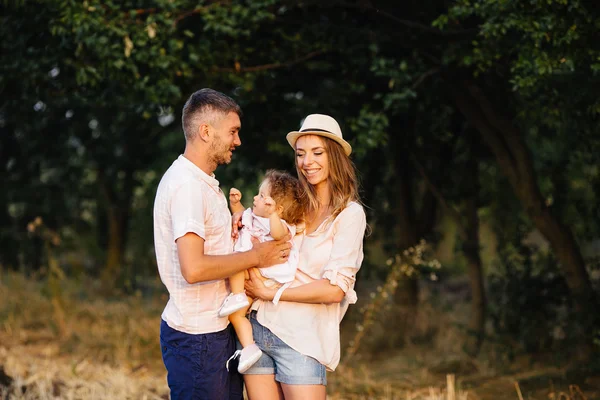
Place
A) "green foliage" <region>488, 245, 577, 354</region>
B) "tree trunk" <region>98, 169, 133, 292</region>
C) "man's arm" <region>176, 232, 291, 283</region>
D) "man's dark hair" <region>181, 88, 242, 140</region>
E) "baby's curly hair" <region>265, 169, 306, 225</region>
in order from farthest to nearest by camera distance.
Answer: "tree trunk" <region>98, 169, 133, 292</region> < "green foliage" <region>488, 245, 577, 354</region> < "baby's curly hair" <region>265, 169, 306, 225</region> < "man's dark hair" <region>181, 88, 242, 140</region> < "man's arm" <region>176, 232, 291, 283</region>

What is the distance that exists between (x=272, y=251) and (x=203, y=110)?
75 cm

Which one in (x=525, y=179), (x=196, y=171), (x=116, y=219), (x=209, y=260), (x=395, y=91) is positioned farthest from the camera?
(x=116, y=219)

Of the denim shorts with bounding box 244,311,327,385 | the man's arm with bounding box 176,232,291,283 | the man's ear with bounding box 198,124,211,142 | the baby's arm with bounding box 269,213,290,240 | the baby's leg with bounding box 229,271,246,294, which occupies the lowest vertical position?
the denim shorts with bounding box 244,311,327,385

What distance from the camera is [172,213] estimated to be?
11.7 ft

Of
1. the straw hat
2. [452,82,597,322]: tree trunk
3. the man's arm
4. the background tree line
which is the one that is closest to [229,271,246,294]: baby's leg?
the man's arm

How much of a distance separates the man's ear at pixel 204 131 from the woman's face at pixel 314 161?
586 millimetres

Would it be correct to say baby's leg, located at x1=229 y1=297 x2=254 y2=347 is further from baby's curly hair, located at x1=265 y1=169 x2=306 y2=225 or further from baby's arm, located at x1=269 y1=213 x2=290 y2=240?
baby's curly hair, located at x1=265 y1=169 x2=306 y2=225

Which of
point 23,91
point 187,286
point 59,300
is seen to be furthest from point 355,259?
point 59,300

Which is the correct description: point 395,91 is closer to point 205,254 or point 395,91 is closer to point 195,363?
point 205,254

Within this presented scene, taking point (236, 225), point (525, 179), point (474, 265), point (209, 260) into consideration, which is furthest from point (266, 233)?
point (474, 265)

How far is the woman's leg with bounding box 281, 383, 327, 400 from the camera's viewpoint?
12.3 feet

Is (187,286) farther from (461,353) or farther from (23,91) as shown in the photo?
(461,353)

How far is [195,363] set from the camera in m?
3.71

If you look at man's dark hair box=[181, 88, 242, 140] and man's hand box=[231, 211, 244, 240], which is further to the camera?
man's hand box=[231, 211, 244, 240]
